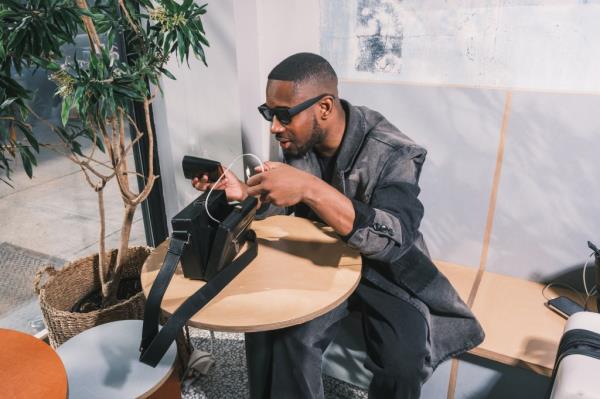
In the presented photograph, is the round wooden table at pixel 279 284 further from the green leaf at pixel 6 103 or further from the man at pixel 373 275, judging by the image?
the green leaf at pixel 6 103

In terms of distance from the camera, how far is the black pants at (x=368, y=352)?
1531mm

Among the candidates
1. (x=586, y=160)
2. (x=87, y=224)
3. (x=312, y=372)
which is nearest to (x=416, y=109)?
(x=586, y=160)

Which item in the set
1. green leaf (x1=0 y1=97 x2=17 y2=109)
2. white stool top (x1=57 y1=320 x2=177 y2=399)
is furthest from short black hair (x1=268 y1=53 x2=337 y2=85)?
white stool top (x1=57 y1=320 x2=177 y2=399)

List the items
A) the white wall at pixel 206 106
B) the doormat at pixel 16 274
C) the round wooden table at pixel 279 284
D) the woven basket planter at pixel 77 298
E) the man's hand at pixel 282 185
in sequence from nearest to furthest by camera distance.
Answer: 1. the round wooden table at pixel 279 284
2. the man's hand at pixel 282 185
3. the woven basket planter at pixel 77 298
4. the white wall at pixel 206 106
5. the doormat at pixel 16 274

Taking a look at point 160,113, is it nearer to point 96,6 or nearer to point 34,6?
point 96,6

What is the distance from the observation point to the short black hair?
5.47 ft

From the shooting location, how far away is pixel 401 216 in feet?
4.87

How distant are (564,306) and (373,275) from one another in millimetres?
871

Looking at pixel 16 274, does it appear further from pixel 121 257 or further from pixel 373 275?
pixel 373 275

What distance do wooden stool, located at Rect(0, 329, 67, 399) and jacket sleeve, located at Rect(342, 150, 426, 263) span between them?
0.86 meters

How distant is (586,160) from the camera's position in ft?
6.14

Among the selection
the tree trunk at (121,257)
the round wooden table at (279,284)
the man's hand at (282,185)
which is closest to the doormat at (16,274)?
the tree trunk at (121,257)

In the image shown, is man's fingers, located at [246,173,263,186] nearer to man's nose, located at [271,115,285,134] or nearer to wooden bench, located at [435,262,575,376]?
man's nose, located at [271,115,285,134]

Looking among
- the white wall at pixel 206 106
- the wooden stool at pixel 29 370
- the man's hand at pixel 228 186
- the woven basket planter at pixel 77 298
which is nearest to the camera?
the wooden stool at pixel 29 370
